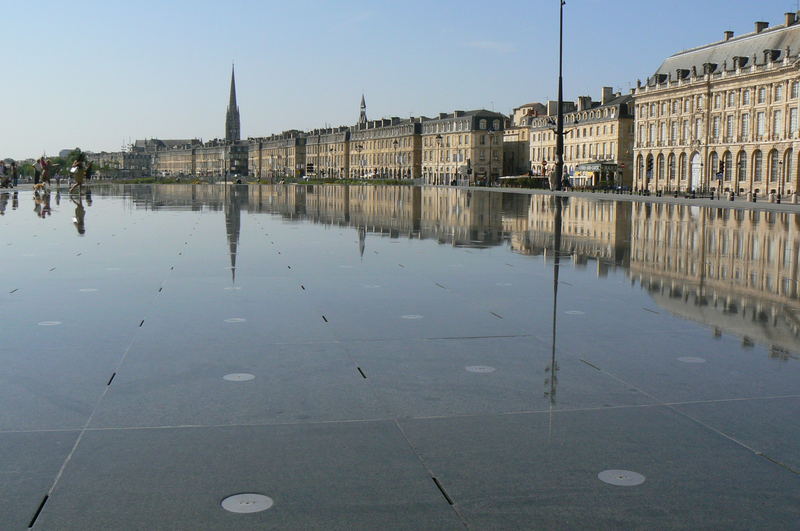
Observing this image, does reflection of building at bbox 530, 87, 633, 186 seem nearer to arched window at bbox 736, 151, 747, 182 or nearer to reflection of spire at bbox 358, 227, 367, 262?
arched window at bbox 736, 151, 747, 182

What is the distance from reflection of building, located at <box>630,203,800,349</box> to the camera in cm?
1000

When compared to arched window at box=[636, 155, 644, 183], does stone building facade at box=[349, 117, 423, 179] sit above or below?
above

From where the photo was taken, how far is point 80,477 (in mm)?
4871

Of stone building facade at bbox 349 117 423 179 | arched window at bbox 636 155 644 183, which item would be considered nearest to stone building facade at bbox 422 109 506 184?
stone building facade at bbox 349 117 423 179

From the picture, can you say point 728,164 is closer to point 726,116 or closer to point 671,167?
point 726,116

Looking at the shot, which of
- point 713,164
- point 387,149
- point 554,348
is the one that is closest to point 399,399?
point 554,348

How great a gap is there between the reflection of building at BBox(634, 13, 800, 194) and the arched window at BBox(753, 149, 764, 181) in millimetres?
91

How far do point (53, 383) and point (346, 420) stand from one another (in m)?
2.64

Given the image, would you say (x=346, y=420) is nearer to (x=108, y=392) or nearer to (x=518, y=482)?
(x=518, y=482)

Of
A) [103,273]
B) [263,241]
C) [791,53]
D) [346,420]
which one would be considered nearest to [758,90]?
[791,53]

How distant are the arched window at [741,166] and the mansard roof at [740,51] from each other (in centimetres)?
853

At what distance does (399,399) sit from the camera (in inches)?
258

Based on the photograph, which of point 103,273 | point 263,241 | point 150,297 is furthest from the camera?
point 263,241

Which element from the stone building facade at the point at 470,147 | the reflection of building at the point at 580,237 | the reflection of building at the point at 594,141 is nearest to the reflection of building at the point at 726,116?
the reflection of building at the point at 594,141
